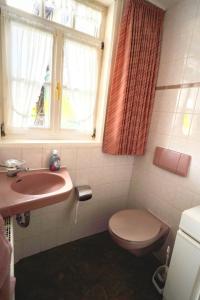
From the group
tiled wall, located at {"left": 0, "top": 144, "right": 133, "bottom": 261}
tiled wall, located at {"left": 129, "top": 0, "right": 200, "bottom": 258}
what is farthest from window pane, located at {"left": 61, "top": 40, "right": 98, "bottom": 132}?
tiled wall, located at {"left": 129, "top": 0, "right": 200, "bottom": 258}

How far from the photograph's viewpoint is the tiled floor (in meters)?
1.28

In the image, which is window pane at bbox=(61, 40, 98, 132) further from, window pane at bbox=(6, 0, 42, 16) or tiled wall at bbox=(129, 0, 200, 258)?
tiled wall at bbox=(129, 0, 200, 258)

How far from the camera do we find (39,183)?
52.4 inches

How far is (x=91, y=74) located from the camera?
1.56m

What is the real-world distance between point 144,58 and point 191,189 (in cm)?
115

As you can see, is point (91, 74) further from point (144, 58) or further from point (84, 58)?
point (144, 58)

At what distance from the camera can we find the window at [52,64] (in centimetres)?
123

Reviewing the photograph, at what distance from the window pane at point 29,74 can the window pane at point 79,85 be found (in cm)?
15

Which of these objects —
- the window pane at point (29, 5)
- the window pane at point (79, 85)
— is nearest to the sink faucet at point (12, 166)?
the window pane at point (79, 85)

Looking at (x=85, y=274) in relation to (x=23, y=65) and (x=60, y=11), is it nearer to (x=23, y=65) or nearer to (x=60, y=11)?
(x=23, y=65)

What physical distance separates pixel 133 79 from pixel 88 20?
627mm

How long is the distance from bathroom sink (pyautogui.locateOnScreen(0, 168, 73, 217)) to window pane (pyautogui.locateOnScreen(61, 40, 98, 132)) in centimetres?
49

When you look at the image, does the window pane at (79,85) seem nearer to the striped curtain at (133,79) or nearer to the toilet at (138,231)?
the striped curtain at (133,79)

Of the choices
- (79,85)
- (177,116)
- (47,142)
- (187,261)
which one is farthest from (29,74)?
(187,261)
